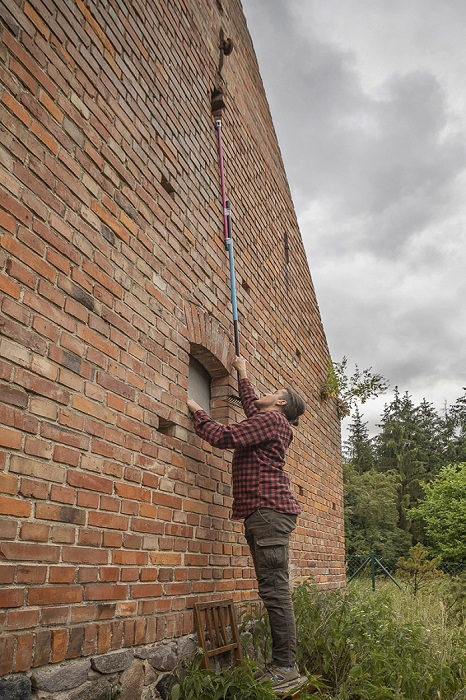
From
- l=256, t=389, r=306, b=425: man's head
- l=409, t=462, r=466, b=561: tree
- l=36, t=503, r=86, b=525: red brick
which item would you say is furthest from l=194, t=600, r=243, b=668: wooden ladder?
l=409, t=462, r=466, b=561: tree

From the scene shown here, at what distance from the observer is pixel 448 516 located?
22.7m

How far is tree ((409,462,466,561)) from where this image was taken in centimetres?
2209

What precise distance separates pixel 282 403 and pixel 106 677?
2.06 m

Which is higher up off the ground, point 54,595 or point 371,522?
point 371,522

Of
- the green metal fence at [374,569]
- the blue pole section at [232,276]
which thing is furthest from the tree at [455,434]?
the blue pole section at [232,276]

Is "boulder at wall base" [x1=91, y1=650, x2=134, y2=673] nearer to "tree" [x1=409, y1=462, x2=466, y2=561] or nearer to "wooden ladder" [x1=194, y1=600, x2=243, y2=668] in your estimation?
"wooden ladder" [x1=194, y1=600, x2=243, y2=668]

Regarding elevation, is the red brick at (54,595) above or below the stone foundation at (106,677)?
above

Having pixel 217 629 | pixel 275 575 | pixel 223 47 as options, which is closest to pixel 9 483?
pixel 275 575

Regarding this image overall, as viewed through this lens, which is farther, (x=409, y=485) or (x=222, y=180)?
(x=409, y=485)

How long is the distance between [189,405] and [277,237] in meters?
3.32

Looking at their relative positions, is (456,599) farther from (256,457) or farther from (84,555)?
(84,555)

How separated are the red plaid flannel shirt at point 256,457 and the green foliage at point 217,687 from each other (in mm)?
924

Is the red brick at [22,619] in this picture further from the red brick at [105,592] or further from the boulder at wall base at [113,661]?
the boulder at wall base at [113,661]

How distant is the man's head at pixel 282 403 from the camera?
13.4 feet
